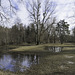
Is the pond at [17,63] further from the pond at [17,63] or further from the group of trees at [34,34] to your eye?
the group of trees at [34,34]

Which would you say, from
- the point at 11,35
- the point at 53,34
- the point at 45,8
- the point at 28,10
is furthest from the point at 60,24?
the point at 11,35

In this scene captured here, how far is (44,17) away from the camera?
36.8m

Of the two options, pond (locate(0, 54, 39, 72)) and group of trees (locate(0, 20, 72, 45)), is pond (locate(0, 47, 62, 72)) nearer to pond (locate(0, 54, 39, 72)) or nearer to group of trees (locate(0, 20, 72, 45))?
pond (locate(0, 54, 39, 72))

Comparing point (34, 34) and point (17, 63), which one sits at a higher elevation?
point (34, 34)

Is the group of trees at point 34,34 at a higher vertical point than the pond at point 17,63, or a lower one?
higher

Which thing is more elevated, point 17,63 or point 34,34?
point 34,34

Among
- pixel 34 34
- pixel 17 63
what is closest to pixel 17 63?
pixel 17 63

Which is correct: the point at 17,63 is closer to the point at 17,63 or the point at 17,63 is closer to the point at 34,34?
the point at 17,63

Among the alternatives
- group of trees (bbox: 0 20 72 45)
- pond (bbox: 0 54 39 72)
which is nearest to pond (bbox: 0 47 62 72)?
pond (bbox: 0 54 39 72)

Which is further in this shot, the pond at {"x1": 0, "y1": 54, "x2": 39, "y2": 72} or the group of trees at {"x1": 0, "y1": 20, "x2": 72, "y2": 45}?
the group of trees at {"x1": 0, "y1": 20, "x2": 72, "y2": 45}

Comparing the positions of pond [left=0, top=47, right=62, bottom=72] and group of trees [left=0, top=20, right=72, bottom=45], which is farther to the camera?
group of trees [left=0, top=20, right=72, bottom=45]

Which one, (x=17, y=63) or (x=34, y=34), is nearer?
(x=17, y=63)

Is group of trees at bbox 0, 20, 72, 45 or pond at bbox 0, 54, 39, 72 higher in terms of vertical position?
group of trees at bbox 0, 20, 72, 45

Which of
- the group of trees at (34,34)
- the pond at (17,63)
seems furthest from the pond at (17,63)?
the group of trees at (34,34)
